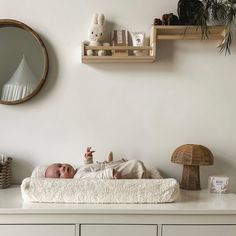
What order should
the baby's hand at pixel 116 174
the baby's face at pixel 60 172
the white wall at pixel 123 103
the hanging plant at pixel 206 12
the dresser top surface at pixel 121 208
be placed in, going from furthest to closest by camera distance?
1. the white wall at pixel 123 103
2. the hanging plant at pixel 206 12
3. the baby's face at pixel 60 172
4. the baby's hand at pixel 116 174
5. the dresser top surface at pixel 121 208

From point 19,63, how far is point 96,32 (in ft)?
1.47

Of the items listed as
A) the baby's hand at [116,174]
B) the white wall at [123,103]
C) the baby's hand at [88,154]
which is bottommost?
the baby's hand at [116,174]

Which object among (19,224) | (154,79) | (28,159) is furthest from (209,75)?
(19,224)

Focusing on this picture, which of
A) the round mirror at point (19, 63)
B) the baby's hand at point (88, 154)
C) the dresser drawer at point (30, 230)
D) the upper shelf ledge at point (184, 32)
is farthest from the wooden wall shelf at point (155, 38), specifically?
the dresser drawer at point (30, 230)

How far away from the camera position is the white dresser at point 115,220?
1432mm

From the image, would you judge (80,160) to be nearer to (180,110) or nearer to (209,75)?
(180,110)

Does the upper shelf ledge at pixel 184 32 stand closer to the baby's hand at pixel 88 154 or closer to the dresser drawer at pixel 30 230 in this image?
the baby's hand at pixel 88 154

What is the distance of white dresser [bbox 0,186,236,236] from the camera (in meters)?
1.43

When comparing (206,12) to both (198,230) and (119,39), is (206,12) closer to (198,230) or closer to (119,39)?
(119,39)

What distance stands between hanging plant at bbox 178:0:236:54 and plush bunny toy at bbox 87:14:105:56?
0.41 metres

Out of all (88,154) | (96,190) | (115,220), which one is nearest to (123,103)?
(88,154)

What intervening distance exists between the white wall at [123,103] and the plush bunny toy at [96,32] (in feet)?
0.24

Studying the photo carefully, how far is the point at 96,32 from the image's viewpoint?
1.85 meters

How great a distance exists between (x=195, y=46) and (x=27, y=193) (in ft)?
3.80
